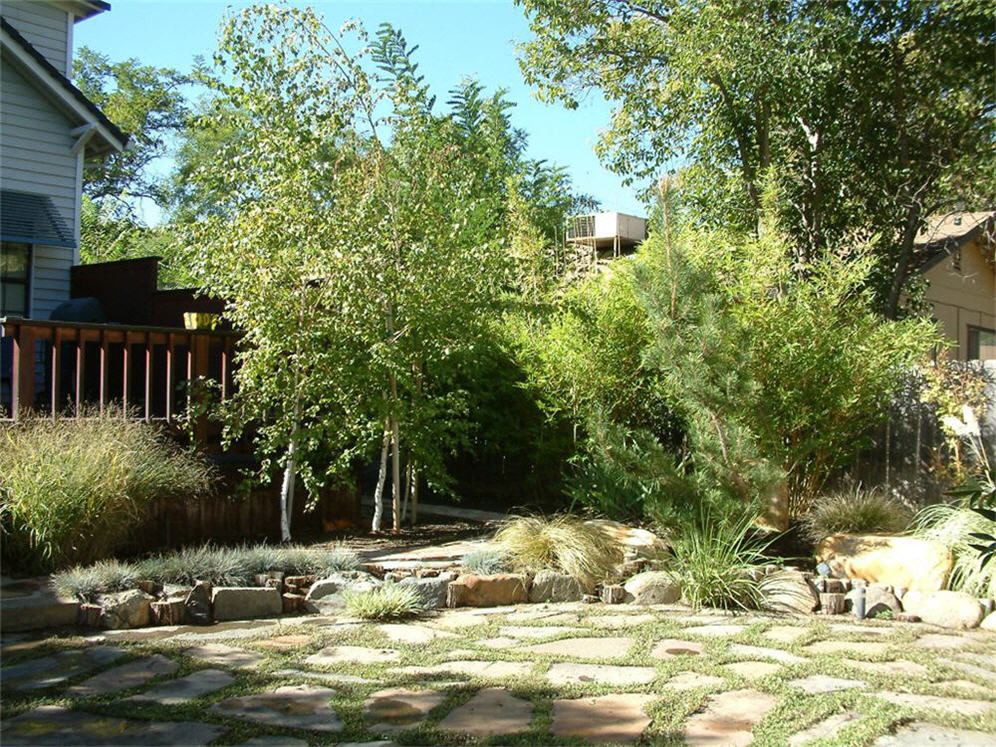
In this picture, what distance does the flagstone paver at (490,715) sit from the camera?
142 inches

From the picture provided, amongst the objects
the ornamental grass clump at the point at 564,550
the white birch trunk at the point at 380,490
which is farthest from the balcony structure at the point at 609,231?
the ornamental grass clump at the point at 564,550

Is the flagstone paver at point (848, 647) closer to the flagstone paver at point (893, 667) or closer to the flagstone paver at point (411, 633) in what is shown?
the flagstone paver at point (893, 667)

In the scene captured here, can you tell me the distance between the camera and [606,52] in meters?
11.5

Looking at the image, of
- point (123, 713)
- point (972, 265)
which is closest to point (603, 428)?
point (123, 713)

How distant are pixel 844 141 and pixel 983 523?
20.4ft

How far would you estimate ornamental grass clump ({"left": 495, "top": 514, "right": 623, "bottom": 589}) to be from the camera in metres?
6.29

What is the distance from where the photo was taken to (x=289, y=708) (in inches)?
152

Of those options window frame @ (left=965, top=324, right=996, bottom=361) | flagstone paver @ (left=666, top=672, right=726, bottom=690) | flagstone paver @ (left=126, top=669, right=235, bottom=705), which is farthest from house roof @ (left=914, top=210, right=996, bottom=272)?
flagstone paver @ (left=126, top=669, right=235, bottom=705)

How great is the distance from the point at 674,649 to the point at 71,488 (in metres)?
3.58

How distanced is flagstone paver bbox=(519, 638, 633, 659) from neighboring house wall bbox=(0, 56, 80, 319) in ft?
30.8

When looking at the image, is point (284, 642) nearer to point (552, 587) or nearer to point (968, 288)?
point (552, 587)

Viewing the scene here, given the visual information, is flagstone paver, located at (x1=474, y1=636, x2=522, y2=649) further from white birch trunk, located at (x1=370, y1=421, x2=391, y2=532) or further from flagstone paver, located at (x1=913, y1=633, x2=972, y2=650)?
white birch trunk, located at (x1=370, y1=421, x2=391, y2=532)

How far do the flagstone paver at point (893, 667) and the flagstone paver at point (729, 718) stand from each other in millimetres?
755

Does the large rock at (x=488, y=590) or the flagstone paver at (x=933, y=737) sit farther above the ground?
the large rock at (x=488, y=590)
